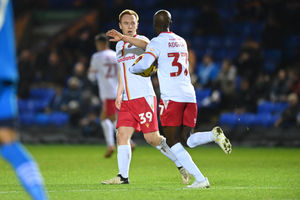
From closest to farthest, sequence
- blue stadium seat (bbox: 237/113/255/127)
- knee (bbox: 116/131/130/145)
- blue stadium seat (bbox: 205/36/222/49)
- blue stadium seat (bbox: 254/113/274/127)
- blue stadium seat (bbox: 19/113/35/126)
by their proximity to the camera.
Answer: knee (bbox: 116/131/130/145) → blue stadium seat (bbox: 254/113/274/127) → blue stadium seat (bbox: 237/113/255/127) → blue stadium seat (bbox: 19/113/35/126) → blue stadium seat (bbox: 205/36/222/49)

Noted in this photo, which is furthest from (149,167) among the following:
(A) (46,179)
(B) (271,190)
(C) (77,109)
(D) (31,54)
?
(D) (31,54)

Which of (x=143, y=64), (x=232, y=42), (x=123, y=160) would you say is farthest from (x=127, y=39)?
(x=232, y=42)

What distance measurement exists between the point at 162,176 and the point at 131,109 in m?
1.45

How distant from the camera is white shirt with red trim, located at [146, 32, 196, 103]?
26.7ft

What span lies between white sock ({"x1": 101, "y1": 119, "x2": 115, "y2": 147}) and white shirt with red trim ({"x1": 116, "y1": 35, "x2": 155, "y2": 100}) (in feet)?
16.6

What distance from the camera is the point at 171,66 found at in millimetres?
8164

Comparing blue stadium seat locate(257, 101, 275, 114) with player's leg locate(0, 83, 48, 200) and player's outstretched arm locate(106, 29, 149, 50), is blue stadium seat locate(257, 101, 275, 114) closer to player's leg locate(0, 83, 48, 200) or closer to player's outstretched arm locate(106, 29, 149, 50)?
player's outstretched arm locate(106, 29, 149, 50)

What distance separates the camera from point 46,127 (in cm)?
1983

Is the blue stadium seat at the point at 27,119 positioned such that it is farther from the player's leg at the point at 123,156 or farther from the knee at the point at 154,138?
the knee at the point at 154,138

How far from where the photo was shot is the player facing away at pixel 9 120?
5.10 meters

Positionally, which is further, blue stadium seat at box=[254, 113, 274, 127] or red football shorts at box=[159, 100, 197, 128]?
blue stadium seat at box=[254, 113, 274, 127]

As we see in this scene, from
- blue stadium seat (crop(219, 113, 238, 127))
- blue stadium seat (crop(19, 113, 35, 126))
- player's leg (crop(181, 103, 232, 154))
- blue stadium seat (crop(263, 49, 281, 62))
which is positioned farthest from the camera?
blue stadium seat (crop(19, 113, 35, 126))

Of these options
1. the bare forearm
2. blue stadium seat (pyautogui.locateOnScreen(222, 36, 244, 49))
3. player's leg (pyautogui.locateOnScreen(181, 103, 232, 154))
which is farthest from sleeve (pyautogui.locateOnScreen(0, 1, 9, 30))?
blue stadium seat (pyautogui.locateOnScreen(222, 36, 244, 49))

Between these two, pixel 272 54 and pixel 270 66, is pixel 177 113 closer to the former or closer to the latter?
pixel 270 66
